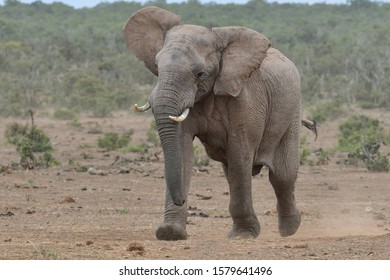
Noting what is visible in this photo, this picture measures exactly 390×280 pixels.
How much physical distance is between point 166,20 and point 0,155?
387 inches

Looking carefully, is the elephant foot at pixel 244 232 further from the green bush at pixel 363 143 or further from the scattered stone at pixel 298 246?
the green bush at pixel 363 143

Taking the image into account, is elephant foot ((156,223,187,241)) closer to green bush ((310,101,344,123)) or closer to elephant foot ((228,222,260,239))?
elephant foot ((228,222,260,239))

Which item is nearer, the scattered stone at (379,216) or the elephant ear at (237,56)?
the elephant ear at (237,56)

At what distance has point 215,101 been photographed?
9.16 metres

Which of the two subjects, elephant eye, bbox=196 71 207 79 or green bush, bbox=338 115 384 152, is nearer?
elephant eye, bbox=196 71 207 79

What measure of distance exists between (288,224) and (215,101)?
1.94m

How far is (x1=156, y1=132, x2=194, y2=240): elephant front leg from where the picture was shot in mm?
8867

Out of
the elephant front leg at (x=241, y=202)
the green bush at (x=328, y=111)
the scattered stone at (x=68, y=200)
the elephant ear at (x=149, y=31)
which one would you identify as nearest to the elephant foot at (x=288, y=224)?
the elephant front leg at (x=241, y=202)

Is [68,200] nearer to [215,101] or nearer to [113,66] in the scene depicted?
[215,101]

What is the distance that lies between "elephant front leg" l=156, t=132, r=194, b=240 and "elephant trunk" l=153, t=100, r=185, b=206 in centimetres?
32

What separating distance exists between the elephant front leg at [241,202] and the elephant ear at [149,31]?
3.46 feet

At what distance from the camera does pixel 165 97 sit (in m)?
8.44

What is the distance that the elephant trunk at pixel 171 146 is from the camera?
332 inches

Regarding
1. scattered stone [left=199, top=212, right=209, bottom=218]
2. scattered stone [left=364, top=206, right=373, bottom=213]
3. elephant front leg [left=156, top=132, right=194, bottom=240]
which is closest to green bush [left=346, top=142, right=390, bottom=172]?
scattered stone [left=364, top=206, right=373, bottom=213]
